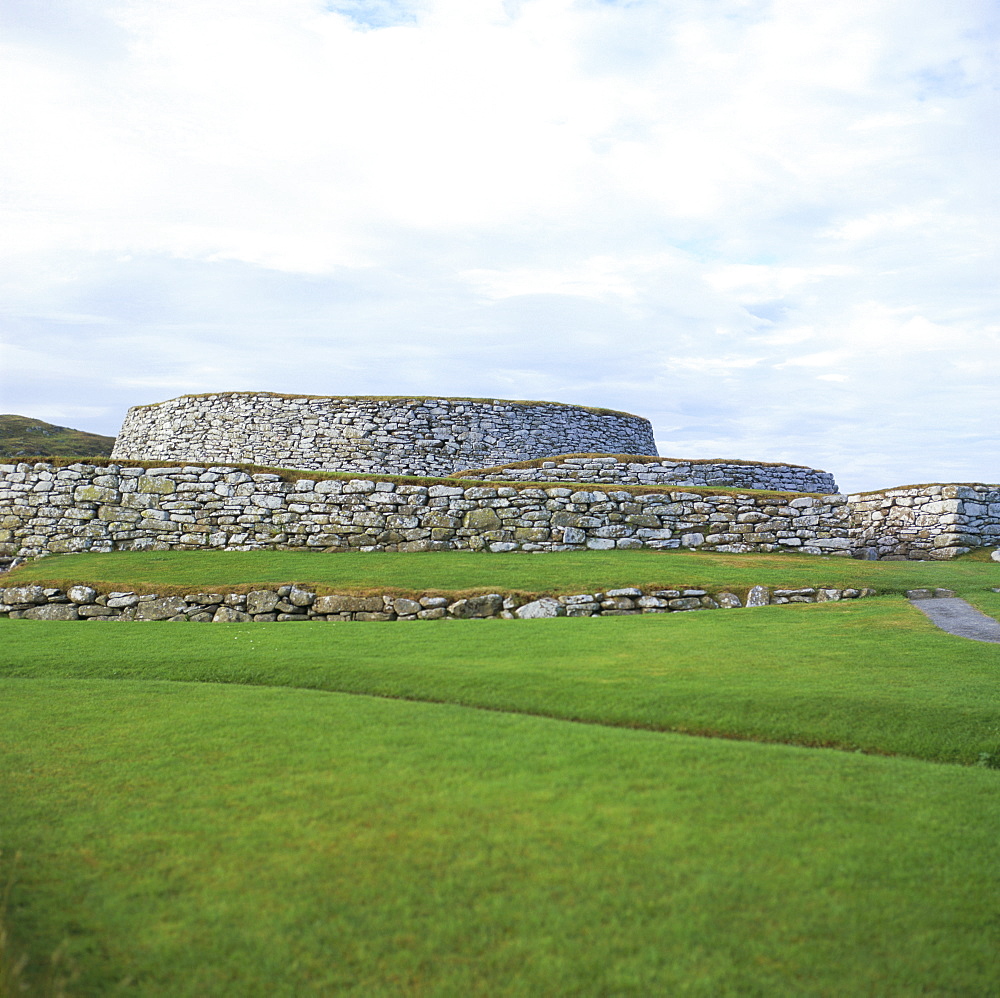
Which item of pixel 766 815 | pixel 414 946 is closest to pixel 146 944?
pixel 414 946

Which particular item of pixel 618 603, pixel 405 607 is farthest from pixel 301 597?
pixel 618 603

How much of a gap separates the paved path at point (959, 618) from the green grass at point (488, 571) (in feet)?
3.96

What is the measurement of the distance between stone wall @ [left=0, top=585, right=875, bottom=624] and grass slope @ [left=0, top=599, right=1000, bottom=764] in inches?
49.2

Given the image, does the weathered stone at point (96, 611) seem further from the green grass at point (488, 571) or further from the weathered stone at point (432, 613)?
the weathered stone at point (432, 613)

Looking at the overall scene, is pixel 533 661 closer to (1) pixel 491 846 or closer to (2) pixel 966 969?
(1) pixel 491 846

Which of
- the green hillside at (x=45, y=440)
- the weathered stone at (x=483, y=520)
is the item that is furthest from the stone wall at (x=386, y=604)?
the green hillside at (x=45, y=440)

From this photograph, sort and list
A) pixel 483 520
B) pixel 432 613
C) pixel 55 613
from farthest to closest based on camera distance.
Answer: pixel 483 520
pixel 55 613
pixel 432 613

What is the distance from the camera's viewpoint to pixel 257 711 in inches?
272

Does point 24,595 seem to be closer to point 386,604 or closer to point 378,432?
point 386,604

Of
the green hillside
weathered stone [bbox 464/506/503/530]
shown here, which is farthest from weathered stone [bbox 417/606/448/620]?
the green hillside

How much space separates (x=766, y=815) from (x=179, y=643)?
339 inches

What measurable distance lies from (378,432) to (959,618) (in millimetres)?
24858

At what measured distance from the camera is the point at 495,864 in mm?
4047

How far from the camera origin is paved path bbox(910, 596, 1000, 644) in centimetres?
1049
